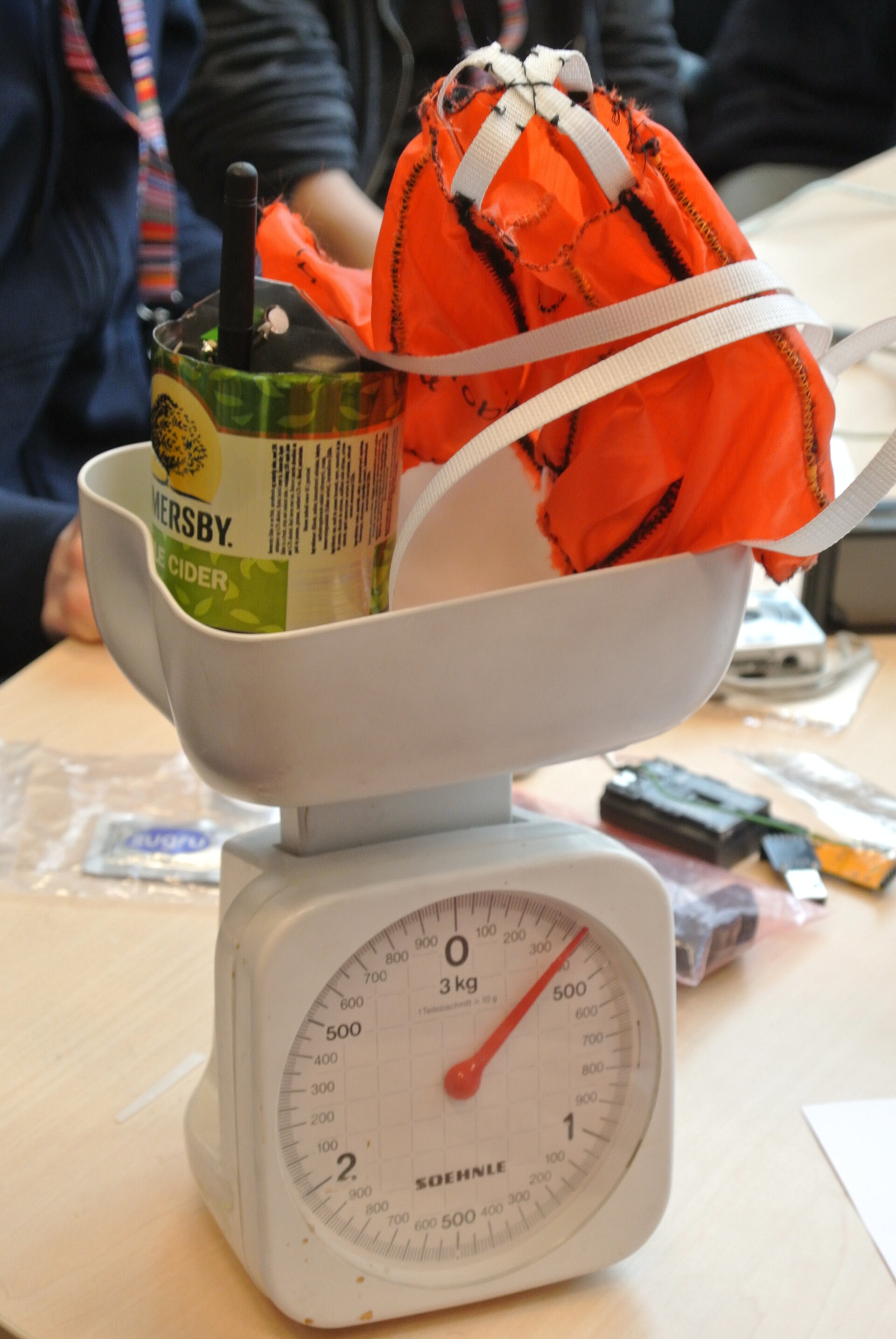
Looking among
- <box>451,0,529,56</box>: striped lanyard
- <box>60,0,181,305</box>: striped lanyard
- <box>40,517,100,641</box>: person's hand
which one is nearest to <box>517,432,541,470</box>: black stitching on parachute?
<box>40,517,100,641</box>: person's hand

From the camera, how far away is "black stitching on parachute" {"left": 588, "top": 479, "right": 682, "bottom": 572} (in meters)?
0.45

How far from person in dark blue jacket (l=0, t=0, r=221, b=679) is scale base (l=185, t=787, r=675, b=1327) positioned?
611mm

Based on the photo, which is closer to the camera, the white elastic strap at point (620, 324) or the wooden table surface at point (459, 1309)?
the white elastic strap at point (620, 324)

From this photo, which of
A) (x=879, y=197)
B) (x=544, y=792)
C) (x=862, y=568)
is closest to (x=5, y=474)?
(x=544, y=792)

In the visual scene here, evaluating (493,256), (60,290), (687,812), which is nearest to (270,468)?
(493,256)

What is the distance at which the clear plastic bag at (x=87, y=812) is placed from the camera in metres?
0.76

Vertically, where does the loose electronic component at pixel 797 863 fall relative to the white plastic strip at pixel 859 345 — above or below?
below

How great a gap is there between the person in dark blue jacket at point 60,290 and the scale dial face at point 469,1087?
2.07 feet

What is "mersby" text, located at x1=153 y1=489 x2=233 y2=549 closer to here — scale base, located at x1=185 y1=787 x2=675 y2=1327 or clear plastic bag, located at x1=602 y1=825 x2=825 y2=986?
scale base, located at x1=185 y1=787 x2=675 y2=1327

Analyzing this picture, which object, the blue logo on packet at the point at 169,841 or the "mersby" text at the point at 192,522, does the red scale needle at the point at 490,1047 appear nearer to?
the "mersby" text at the point at 192,522

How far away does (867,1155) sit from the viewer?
0.59m

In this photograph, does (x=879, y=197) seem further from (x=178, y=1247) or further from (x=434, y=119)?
(x=178, y=1247)

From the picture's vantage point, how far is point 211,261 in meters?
1.57

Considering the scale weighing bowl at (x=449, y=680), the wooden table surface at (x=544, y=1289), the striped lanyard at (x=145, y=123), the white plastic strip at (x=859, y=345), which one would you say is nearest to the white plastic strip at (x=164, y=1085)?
the wooden table surface at (x=544, y=1289)
